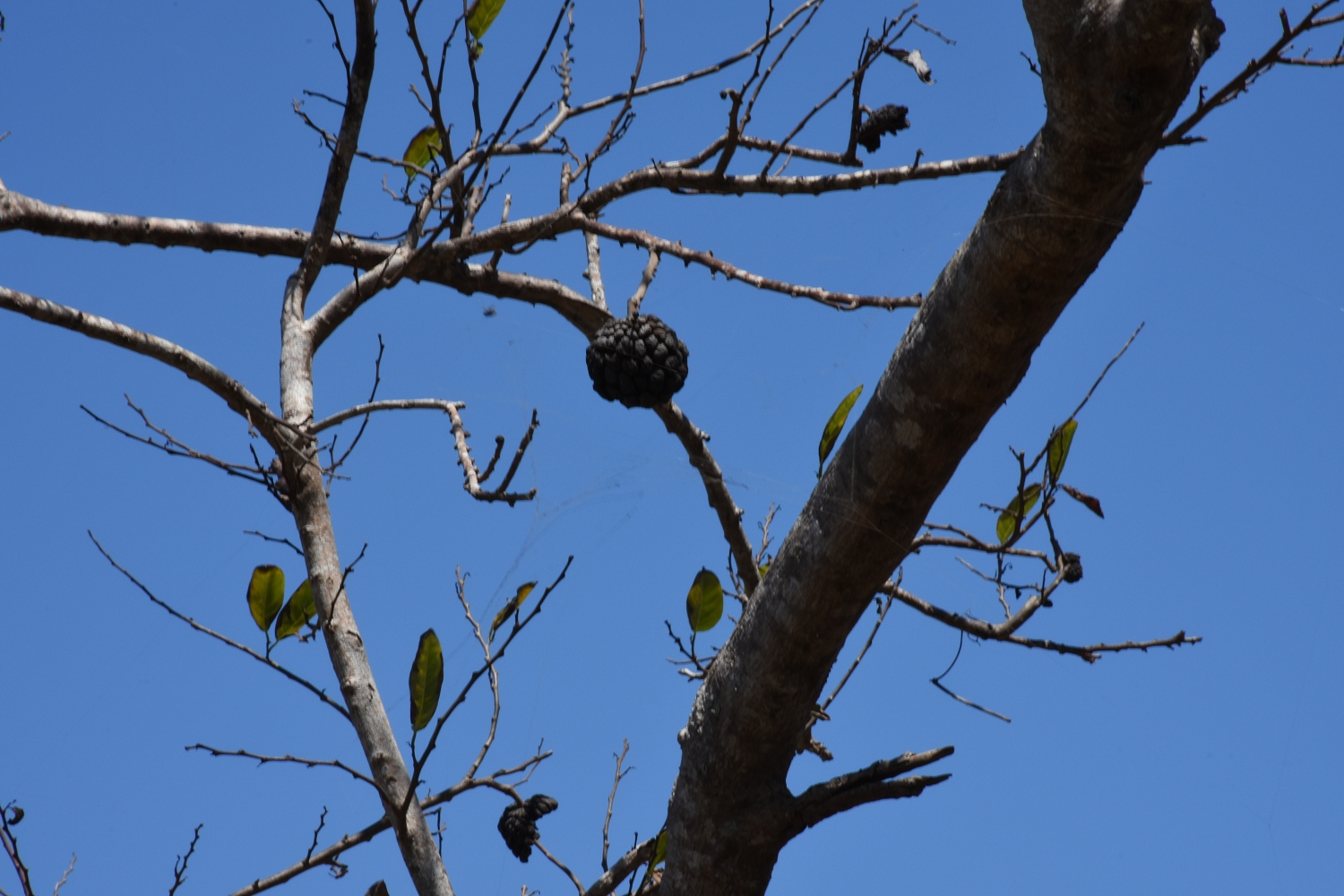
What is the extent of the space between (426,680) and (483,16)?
158 cm

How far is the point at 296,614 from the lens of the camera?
224cm

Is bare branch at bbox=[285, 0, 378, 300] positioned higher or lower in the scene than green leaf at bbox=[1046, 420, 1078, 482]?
higher

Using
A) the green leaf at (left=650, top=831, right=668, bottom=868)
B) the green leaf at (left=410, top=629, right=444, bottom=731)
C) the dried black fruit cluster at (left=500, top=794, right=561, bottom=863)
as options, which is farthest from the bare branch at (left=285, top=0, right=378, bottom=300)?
the green leaf at (left=650, top=831, right=668, bottom=868)

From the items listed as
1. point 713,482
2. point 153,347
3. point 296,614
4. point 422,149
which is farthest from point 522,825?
point 422,149

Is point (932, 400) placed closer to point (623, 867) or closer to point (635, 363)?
point (635, 363)

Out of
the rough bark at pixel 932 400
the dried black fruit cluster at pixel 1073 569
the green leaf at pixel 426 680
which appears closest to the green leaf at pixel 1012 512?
the dried black fruit cluster at pixel 1073 569

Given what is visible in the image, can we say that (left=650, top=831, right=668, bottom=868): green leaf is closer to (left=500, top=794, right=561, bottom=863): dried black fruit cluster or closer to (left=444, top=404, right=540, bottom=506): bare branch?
(left=500, top=794, right=561, bottom=863): dried black fruit cluster

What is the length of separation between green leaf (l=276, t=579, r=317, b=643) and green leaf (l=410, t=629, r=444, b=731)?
1.31 feet

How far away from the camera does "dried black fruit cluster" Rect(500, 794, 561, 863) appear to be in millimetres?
2382

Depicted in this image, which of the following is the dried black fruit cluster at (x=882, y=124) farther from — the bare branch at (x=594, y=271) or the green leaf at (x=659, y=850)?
the green leaf at (x=659, y=850)

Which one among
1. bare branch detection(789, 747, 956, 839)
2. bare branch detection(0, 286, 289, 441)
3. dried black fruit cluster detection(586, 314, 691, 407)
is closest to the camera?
bare branch detection(789, 747, 956, 839)

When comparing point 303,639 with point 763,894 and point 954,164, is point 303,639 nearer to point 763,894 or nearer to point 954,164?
point 763,894

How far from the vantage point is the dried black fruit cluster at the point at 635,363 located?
2037mm

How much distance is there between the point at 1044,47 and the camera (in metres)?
1.21
